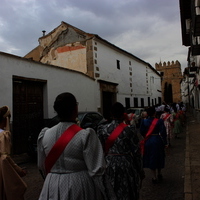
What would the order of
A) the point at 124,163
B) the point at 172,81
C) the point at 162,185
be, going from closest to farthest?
1. the point at 124,163
2. the point at 162,185
3. the point at 172,81

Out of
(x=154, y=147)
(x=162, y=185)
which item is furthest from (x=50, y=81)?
(x=162, y=185)

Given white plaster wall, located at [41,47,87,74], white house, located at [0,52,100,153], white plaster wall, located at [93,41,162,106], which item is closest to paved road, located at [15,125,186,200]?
white house, located at [0,52,100,153]

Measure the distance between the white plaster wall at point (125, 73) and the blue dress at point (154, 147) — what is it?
10694mm

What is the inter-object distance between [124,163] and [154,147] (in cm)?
213

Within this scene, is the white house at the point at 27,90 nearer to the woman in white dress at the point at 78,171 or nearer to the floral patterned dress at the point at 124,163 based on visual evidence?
the floral patterned dress at the point at 124,163

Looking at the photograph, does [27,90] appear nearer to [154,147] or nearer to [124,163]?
[154,147]

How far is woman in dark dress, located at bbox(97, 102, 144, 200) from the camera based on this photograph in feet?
9.21

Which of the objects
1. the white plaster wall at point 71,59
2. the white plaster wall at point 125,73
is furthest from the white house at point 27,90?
the white plaster wall at point 125,73

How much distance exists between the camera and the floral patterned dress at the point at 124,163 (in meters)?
2.81

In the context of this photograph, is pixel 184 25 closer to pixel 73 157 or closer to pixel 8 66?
pixel 8 66

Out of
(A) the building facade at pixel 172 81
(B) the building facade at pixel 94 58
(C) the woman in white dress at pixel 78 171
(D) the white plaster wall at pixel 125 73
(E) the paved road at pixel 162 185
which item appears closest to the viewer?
(C) the woman in white dress at pixel 78 171

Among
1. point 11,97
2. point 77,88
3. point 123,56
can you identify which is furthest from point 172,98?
point 11,97

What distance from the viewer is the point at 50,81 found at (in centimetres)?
1035

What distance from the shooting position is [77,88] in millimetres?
12398
